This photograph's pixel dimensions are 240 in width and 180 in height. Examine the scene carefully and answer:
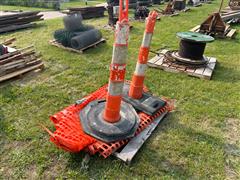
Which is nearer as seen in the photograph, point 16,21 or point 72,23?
point 72,23

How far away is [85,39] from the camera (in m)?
8.03

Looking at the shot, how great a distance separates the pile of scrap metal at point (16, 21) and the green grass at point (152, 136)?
163 inches

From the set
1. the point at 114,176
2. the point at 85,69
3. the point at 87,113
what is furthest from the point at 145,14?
the point at 114,176

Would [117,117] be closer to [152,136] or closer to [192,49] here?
[152,136]

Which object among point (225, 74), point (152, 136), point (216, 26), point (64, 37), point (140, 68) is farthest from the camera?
point (216, 26)

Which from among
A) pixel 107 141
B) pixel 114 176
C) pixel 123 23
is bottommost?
pixel 114 176

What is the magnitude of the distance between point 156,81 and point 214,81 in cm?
162

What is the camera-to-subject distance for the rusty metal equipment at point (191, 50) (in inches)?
247

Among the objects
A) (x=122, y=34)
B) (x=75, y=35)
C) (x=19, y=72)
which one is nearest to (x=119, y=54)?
(x=122, y=34)

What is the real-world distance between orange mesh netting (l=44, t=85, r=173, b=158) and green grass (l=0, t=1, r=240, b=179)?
8.6 inches

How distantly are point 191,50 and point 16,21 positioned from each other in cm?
877

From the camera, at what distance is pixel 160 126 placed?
4285 mm

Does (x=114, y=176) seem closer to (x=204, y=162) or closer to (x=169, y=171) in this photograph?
(x=169, y=171)

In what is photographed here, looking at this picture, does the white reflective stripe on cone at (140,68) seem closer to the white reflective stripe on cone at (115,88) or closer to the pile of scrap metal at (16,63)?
Result: the white reflective stripe on cone at (115,88)
